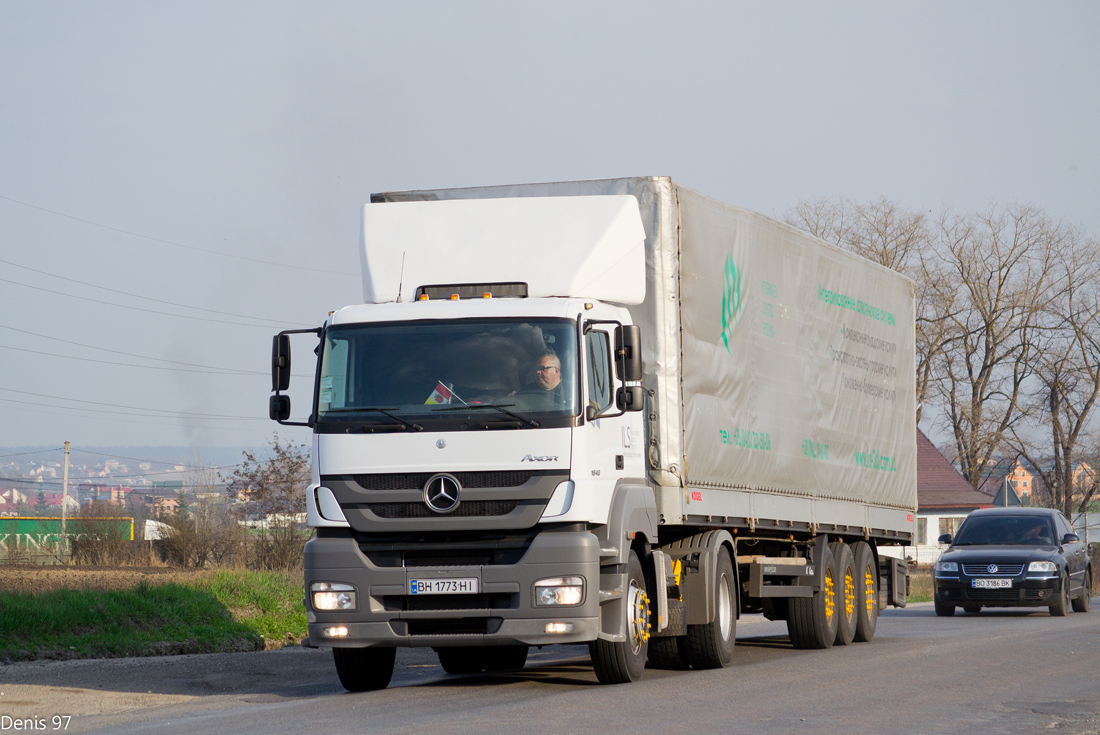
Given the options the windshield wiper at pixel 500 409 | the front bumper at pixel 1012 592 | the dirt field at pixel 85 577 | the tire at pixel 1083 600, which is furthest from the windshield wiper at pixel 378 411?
the tire at pixel 1083 600

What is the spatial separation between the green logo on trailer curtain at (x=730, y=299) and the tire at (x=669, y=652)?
2.72 metres

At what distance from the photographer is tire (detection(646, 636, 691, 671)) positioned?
12188mm

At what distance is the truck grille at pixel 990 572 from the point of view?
22641mm

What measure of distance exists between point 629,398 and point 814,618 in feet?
18.7

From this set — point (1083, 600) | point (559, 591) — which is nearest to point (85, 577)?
point (559, 591)

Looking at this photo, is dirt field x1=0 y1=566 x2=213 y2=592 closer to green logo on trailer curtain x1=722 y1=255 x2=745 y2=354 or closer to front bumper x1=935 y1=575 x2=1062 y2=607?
green logo on trailer curtain x1=722 y1=255 x2=745 y2=354

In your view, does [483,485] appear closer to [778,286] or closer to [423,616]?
[423,616]

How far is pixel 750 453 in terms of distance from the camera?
498 inches

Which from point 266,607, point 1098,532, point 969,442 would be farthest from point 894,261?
point 266,607

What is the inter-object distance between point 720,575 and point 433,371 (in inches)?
152

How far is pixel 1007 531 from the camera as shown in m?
24.0

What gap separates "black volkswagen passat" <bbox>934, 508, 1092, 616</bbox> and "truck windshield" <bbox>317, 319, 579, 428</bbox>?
558 inches

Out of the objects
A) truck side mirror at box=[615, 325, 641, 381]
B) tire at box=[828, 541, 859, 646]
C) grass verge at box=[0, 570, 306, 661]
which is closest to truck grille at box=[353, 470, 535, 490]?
truck side mirror at box=[615, 325, 641, 381]

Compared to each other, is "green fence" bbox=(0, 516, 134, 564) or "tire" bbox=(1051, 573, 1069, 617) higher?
"green fence" bbox=(0, 516, 134, 564)
